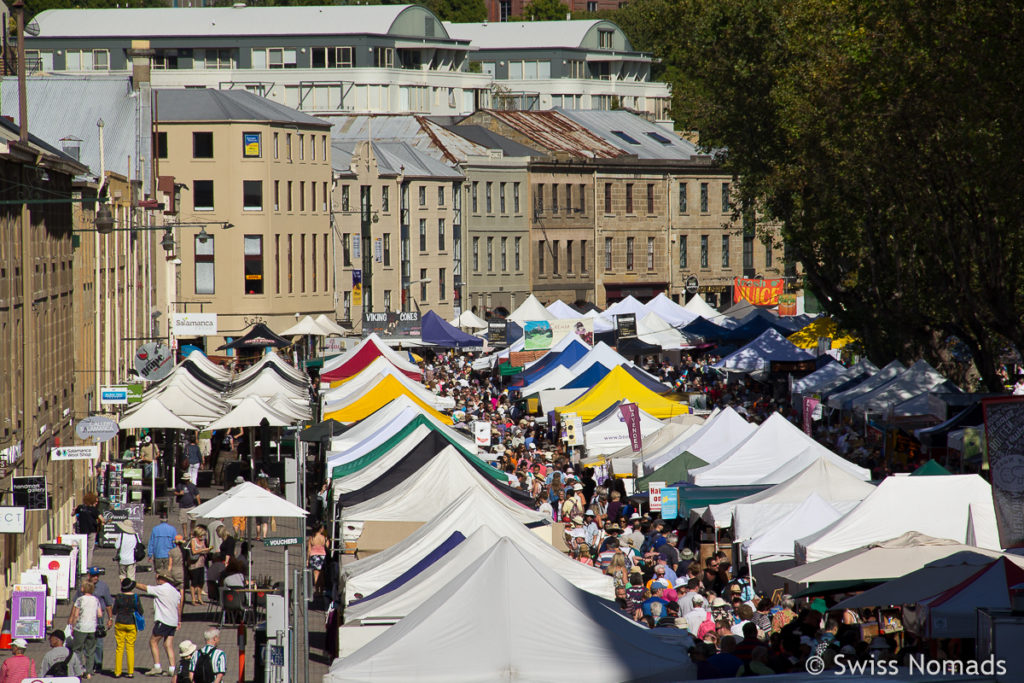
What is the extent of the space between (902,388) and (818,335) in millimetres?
13034

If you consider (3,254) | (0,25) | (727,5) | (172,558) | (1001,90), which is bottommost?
(172,558)

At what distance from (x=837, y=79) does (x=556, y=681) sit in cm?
2161

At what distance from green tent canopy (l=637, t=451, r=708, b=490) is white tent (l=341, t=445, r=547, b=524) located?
14.3 ft

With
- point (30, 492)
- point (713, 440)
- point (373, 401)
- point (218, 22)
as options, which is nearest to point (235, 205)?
point (373, 401)

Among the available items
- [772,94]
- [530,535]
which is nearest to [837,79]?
[772,94]

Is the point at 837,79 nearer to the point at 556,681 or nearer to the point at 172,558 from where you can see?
the point at 172,558

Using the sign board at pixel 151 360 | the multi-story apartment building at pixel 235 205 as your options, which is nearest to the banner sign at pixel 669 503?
the sign board at pixel 151 360

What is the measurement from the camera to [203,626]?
22062mm

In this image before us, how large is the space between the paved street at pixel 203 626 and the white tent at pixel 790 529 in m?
5.50

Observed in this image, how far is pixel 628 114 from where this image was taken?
96062mm

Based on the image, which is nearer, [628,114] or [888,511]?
[888,511]

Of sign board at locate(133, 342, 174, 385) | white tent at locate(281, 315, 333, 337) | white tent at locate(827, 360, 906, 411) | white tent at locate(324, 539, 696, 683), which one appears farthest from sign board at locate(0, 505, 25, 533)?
white tent at locate(281, 315, 333, 337)

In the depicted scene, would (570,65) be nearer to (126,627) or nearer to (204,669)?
(126,627)

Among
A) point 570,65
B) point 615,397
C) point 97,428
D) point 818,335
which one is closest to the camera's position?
point 97,428
